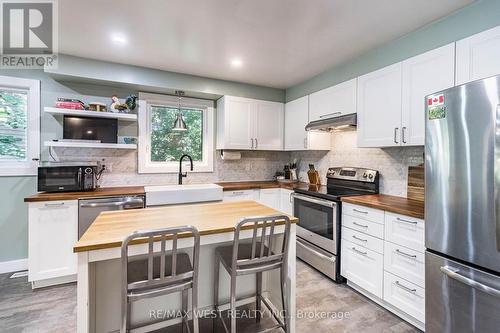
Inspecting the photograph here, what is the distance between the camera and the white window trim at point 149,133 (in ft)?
11.0

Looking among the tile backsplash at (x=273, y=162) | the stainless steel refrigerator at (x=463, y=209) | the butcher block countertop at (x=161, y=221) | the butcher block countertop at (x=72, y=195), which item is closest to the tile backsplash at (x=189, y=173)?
the tile backsplash at (x=273, y=162)

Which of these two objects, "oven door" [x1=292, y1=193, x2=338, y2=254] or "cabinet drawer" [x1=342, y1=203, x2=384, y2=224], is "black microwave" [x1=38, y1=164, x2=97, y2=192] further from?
"cabinet drawer" [x1=342, y1=203, x2=384, y2=224]

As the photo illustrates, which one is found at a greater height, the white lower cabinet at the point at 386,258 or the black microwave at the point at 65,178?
the black microwave at the point at 65,178

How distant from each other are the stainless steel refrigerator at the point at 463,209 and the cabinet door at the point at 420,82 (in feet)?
1.85

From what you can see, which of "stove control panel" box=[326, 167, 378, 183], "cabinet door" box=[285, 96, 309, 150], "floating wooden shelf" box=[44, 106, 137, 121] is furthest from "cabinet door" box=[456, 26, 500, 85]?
"floating wooden shelf" box=[44, 106, 137, 121]

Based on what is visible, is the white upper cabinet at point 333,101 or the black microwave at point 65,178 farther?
the white upper cabinet at point 333,101

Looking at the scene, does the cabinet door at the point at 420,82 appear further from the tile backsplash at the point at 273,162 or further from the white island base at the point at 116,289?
the white island base at the point at 116,289

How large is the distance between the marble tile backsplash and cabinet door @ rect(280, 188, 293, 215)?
0.64 metres

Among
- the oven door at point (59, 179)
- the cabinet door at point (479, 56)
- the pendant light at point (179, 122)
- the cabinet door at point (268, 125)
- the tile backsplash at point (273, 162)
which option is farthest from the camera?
the cabinet door at point (268, 125)

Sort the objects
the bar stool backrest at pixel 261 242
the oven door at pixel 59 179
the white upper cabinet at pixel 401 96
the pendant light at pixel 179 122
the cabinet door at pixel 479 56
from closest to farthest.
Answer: the bar stool backrest at pixel 261 242 → the cabinet door at pixel 479 56 → the white upper cabinet at pixel 401 96 → the oven door at pixel 59 179 → the pendant light at pixel 179 122

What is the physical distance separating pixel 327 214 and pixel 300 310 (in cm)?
101

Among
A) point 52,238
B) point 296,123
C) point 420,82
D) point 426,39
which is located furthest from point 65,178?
point 426,39

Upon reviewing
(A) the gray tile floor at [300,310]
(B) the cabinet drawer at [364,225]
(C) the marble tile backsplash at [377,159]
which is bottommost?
(A) the gray tile floor at [300,310]

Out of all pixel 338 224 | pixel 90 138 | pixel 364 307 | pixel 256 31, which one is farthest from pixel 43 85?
pixel 364 307
